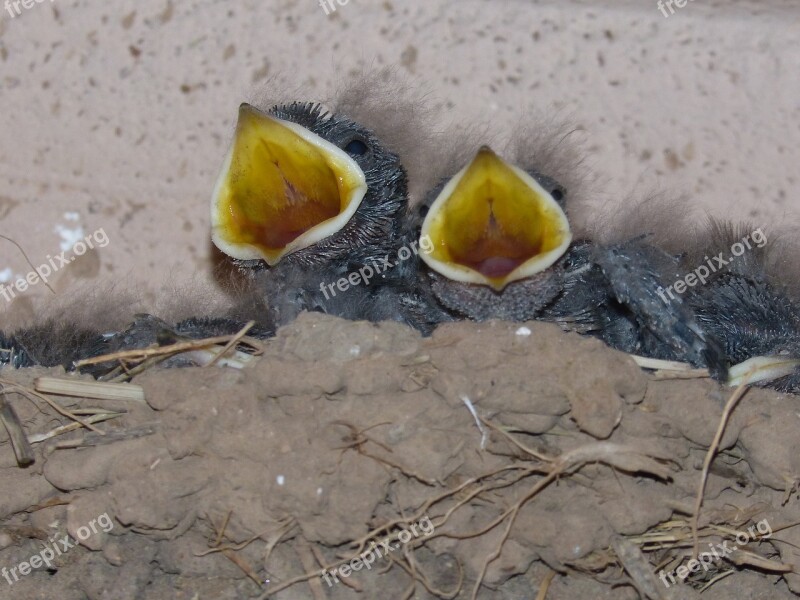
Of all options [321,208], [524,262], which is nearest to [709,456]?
[524,262]

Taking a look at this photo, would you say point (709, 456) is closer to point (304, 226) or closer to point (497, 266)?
point (497, 266)

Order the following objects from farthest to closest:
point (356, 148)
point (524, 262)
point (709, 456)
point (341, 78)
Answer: point (341, 78)
point (356, 148)
point (524, 262)
point (709, 456)

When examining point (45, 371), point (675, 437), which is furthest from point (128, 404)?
point (675, 437)

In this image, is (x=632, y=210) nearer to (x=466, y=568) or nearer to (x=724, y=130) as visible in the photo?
(x=724, y=130)

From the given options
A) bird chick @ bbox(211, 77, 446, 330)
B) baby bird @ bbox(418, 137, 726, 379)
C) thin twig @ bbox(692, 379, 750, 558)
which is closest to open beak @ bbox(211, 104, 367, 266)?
bird chick @ bbox(211, 77, 446, 330)

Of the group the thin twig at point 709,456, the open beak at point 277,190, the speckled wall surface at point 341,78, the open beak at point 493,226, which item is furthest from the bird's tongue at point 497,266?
the speckled wall surface at point 341,78

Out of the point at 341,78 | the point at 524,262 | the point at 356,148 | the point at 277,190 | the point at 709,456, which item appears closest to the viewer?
the point at 709,456
